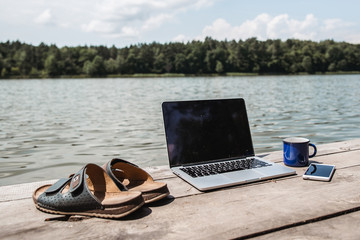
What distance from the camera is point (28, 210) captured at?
1.59m

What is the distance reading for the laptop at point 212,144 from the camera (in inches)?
81.4

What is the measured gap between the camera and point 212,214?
150cm

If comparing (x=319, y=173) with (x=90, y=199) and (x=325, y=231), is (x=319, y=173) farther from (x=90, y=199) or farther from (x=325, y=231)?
(x=90, y=199)

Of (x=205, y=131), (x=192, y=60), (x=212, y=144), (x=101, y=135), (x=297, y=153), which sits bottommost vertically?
(x=101, y=135)

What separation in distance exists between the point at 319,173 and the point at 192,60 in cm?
9574

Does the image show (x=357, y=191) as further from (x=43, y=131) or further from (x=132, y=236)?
(x=43, y=131)

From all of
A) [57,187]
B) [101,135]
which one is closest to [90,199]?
[57,187]

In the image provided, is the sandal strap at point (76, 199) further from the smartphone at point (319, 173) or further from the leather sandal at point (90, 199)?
the smartphone at point (319, 173)

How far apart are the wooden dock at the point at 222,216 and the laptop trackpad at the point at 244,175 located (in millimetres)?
47

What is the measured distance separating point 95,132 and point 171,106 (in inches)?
324

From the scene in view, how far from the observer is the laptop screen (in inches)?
86.0

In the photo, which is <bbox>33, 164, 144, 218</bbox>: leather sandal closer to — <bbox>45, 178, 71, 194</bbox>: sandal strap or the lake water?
<bbox>45, 178, 71, 194</bbox>: sandal strap

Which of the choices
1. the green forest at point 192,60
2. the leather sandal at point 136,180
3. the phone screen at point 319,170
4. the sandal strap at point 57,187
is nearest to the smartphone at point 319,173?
the phone screen at point 319,170

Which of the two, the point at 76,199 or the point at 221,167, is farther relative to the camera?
the point at 221,167
